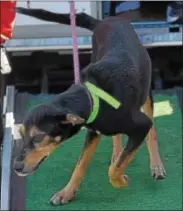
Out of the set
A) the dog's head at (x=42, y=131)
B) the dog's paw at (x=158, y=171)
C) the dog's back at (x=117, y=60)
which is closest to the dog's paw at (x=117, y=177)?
the dog's back at (x=117, y=60)

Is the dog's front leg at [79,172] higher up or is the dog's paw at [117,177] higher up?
the dog's paw at [117,177]

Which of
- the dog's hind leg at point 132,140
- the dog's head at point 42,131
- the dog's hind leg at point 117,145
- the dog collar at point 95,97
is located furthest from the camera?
the dog's hind leg at point 117,145

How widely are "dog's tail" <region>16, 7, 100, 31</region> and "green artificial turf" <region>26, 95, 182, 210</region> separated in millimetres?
1018

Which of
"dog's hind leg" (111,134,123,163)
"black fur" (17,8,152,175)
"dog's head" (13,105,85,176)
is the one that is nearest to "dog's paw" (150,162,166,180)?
"dog's hind leg" (111,134,123,163)

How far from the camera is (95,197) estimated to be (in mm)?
4441

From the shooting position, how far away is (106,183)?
455 centimetres

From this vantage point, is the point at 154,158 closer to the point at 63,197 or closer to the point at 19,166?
the point at 63,197

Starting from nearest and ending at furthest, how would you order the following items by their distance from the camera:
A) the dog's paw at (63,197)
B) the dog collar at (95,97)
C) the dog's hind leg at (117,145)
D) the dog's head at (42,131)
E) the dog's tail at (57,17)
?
the dog's head at (42,131)
the dog collar at (95,97)
the dog's tail at (57,17)
the dog's paw at (63,197)
the dog's hind leg at (117,145)

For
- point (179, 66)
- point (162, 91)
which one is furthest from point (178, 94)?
point (179, 66)

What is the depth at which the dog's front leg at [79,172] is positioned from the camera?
13.2ft

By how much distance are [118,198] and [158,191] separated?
249 millimetres

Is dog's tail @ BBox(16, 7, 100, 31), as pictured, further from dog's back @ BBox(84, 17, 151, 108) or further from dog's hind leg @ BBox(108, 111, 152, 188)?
dog's hind leg @ BBox(108, 111, 152, 188)

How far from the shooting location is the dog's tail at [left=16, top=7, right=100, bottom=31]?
3.83 m

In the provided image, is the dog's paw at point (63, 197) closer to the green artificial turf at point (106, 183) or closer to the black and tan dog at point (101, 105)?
the green artificial turf at point (106, 183)
